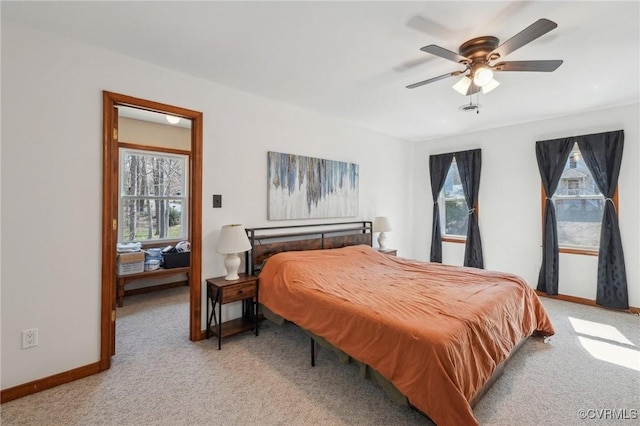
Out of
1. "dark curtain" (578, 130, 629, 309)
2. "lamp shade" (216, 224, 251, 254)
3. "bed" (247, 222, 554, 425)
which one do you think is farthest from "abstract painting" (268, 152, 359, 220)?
"dark curtain" (578, 130, 629, 309)

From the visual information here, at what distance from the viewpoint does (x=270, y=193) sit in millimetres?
3316

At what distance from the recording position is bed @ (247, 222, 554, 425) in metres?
1.52

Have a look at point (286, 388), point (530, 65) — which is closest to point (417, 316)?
point (286, 388)

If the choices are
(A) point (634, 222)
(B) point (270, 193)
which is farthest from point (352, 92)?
(A) point (634, 222)

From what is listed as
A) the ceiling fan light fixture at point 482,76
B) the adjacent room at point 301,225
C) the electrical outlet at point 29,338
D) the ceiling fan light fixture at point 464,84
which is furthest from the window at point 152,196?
the ceiling fan light fixture at point 482,76

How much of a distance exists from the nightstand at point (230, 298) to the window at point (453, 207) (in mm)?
3739

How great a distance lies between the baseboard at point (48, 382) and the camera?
1905mm

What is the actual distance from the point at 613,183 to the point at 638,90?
107 centimetres

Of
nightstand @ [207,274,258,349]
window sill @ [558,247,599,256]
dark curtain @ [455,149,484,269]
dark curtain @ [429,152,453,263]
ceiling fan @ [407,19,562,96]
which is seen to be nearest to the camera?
ceiling fan @ [407,19,562,96]

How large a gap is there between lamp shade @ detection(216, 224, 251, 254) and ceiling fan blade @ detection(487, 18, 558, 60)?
2.50 meters

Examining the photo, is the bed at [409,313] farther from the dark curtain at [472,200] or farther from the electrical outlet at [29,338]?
the dark curtain at [472,200]

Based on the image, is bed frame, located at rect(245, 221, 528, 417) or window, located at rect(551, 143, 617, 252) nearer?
bed frame, located at rect(245, 221, 528, 417)

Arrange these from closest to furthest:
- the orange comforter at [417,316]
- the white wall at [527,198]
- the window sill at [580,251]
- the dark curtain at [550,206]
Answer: the orange comforter at [417,316] → the white wall at [527,198] → the window sill at [580,251] → the dark curtain at [550,206]

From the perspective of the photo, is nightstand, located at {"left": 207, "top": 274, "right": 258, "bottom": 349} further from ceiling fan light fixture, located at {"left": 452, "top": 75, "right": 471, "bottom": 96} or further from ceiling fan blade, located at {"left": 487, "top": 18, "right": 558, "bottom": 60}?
ceiling fan blade, located at {"left": 487, "top": 18, "right": 558, "bottom": 60}
